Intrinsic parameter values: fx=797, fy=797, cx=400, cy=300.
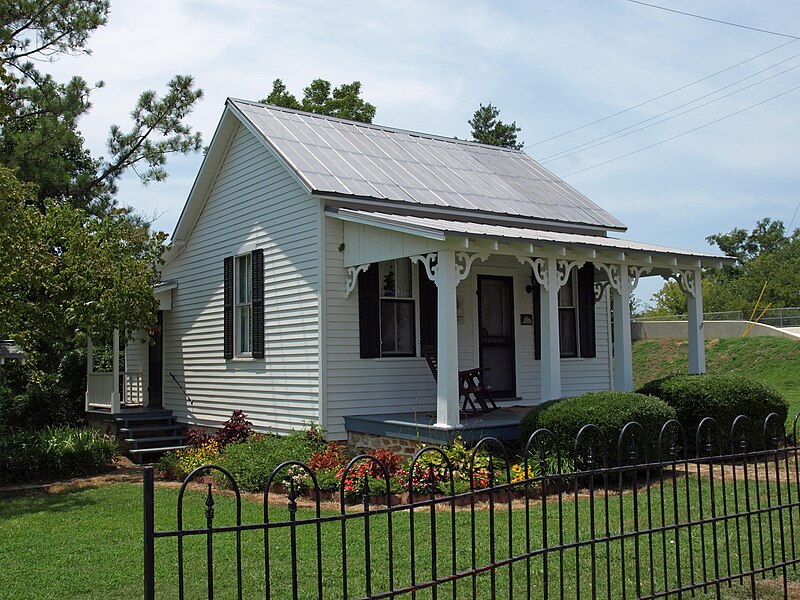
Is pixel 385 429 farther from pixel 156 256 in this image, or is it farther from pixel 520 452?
pixel 156 256

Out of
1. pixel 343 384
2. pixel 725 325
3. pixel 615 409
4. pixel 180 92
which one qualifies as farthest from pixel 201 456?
pixel 725 325

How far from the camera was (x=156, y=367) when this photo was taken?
58.1 feet

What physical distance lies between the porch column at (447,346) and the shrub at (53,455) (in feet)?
22.0

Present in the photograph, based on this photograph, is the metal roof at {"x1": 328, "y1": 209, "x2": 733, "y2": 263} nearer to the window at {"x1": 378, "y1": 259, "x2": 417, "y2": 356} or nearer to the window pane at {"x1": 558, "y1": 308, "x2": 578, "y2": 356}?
the window at {"x1": 378, "y1": 259, "x2": 417, "y2": 356}

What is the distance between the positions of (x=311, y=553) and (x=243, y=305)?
8030 millimetres

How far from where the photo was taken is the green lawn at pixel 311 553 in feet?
19.7

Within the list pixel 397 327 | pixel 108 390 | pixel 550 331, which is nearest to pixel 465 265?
pixel 550 331

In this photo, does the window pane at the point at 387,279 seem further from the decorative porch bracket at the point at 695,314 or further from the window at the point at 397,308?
the decorative porch bracket at the point at 695,314

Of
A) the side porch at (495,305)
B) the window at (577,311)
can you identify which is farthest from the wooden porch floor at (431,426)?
the window at (577,311)

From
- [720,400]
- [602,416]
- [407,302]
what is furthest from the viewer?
[407,302]

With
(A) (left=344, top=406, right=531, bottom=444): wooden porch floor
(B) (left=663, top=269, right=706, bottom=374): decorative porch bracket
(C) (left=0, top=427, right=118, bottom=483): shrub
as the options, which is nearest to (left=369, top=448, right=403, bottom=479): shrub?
(A) (left=344, top=406, right=531, bottom=444): wooden porch floor

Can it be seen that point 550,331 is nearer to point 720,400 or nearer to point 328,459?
point 720,400

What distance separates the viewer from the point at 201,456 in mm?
12578

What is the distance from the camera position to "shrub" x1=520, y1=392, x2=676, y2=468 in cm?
948
